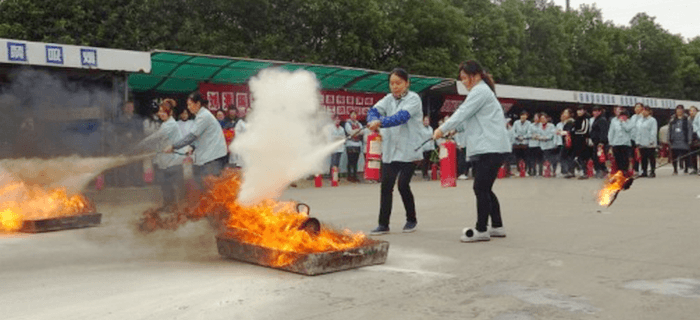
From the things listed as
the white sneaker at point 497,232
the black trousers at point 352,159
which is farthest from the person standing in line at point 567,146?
Result: the white sneaker at point 497,232

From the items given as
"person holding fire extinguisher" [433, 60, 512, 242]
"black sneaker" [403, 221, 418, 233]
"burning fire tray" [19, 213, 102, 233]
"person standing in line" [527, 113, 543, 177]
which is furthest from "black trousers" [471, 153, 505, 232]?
"person standing in line" [527, 113, 543, 177]

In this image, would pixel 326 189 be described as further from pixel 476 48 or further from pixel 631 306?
pixel 476 48

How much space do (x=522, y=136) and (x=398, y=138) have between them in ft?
45.1

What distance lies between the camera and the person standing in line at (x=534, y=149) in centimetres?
2023

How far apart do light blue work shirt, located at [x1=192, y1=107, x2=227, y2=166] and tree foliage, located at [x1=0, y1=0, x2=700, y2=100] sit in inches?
758

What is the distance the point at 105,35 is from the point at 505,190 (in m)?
19.5

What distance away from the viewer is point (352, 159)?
1873 centimetres

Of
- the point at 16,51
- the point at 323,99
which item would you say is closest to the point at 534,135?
the point at 323,99

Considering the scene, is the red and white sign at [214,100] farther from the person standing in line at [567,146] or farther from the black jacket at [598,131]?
the black jacket at [598,131]

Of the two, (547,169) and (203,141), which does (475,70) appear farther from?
(547,169)

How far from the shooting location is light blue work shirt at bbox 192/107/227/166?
834 centimetres

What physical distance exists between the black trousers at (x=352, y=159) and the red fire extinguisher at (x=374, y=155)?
1055cm

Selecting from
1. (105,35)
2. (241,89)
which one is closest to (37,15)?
(105,35)

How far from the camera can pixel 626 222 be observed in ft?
28.4
